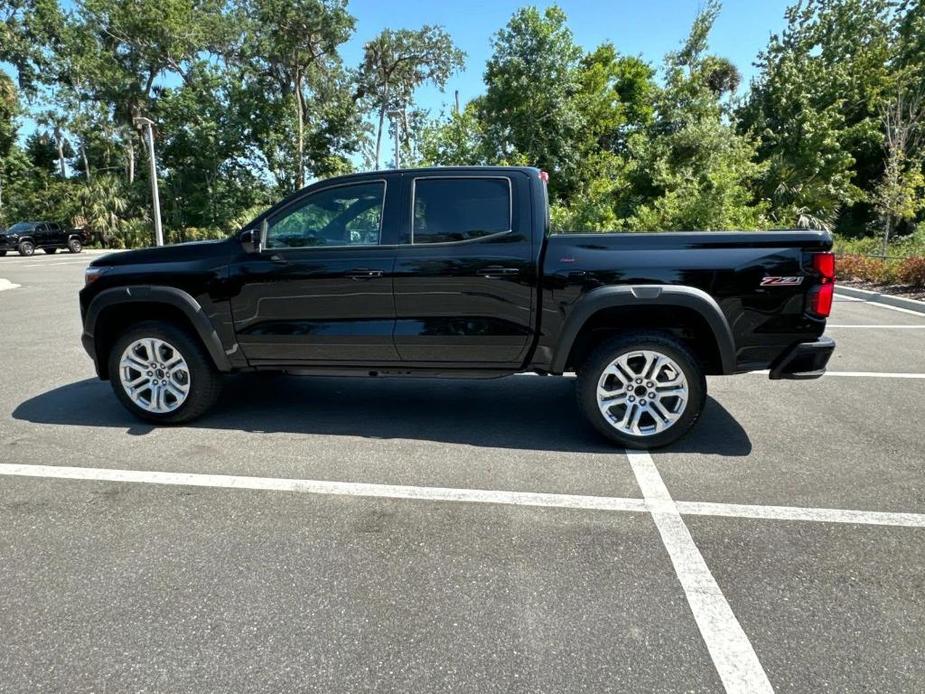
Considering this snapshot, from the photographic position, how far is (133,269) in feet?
14.8

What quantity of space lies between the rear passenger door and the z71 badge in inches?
57.9

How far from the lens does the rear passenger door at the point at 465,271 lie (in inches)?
161

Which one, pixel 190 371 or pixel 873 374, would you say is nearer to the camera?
pixel 190 371

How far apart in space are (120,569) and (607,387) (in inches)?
118

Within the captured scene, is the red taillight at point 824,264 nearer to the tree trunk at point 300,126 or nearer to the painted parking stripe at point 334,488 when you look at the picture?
the painted parking stripe at point 334,488

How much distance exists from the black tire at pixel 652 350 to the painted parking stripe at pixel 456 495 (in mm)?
771

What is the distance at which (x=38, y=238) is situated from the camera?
30234 mm

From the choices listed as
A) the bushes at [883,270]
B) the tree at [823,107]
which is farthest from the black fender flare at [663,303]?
the tree at [823,107]

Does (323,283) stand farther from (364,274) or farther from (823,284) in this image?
(823,284)

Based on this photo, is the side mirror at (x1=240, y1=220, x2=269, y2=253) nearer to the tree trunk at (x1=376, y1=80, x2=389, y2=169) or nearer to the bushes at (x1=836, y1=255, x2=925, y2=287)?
the bushes at (x1=836, y1=255, x2=925, y2=287)

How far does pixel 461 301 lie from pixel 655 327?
4.46ft

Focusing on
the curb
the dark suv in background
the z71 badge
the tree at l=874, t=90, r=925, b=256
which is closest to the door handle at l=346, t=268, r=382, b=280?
the z71 badge

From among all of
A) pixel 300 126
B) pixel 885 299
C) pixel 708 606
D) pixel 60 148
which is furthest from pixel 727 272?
pixel 60 148

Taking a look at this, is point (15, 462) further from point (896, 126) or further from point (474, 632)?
point (896, 126)
